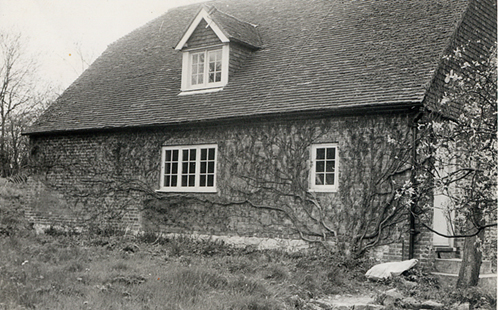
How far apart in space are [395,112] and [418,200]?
216cm

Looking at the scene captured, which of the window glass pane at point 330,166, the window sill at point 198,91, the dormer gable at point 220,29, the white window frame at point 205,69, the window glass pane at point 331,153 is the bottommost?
the window glass pane at point 330,166

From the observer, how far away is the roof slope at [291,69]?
13.9 m

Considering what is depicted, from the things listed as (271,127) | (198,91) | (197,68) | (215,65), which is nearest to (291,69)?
(271,127)

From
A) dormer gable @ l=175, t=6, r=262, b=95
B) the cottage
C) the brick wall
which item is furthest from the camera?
dormer gable @ l=175, t=6, r=262, b=95

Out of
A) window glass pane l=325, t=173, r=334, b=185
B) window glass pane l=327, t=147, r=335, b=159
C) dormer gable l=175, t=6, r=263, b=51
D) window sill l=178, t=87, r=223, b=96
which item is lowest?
window glass pane l=325, t=173, r=334, b=185

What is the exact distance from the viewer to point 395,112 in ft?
42.8

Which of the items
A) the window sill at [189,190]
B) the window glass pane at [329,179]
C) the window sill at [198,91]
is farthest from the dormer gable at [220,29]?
the window glass pane at [329,179]

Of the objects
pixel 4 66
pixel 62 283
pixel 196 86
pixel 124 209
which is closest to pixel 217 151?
pixel 196 86

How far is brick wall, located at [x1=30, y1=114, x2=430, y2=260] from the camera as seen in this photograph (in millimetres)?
13445

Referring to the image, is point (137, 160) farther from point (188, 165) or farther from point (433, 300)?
point (433, 300)

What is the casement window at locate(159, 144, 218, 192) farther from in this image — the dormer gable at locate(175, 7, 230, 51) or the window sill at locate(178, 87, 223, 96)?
the dormer gable at locate(175, 7, 230, 51)

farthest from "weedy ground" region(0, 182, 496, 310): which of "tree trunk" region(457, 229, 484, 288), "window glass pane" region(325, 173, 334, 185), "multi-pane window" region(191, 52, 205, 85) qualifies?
"multi-pane window" region(191, 52, 205, 85)

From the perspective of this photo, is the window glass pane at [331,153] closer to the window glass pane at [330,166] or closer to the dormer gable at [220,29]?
the window glass pane at [330,166]

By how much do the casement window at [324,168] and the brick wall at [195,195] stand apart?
0.49 ft
